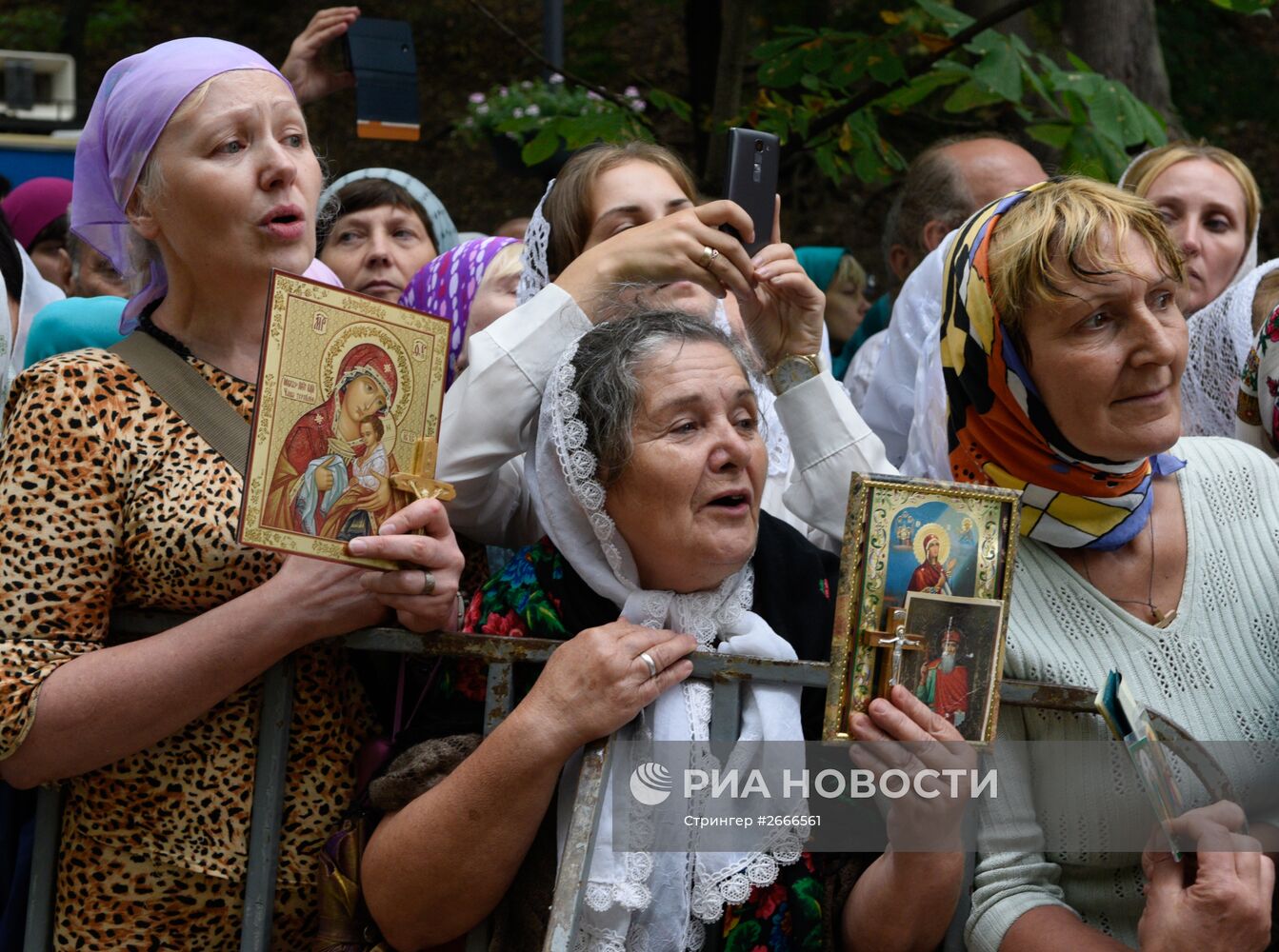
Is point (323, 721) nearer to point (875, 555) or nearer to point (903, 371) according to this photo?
point (875, 555)

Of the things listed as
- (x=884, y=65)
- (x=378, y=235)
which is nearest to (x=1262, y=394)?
(x=884, y=65)

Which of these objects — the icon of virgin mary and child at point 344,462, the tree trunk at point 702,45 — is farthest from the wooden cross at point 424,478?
the tree trunk at point 702,45

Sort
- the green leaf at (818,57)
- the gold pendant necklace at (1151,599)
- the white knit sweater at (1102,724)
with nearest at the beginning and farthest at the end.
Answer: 1. the white knit sweater at (1102,724)
2. the gold pendant necklace at (1151,599)
3. the green leaf at (818,57)

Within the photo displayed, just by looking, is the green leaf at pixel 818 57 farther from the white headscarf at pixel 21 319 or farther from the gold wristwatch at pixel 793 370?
the gold wristwatch at pixel 793 370

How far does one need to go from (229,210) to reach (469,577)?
91 cm

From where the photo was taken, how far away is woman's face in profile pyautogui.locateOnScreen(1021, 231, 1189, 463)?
2.63 meters

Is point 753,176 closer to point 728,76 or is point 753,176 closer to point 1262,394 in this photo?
point 1262,394

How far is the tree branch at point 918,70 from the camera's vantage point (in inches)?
219

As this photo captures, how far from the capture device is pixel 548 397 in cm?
279

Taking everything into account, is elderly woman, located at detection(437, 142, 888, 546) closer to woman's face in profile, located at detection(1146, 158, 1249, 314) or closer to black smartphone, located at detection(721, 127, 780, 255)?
black smartphone, located at detection(721, 127, 780, 255)

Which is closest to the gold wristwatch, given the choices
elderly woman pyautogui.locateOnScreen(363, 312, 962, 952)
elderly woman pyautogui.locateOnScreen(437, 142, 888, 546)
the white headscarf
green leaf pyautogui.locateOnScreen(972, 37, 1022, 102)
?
elderly woman pyautogui.locateOnScreen(437, 142, 888, 546)

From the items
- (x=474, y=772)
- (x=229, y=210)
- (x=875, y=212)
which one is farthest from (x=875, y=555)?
(x=875, y=212)

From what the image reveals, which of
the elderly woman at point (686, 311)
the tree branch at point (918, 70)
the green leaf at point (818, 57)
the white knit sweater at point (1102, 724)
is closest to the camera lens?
the white knit sweater at point (1102, 724)

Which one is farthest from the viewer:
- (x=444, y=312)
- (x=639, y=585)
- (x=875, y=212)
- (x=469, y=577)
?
(x=875, y=212)
